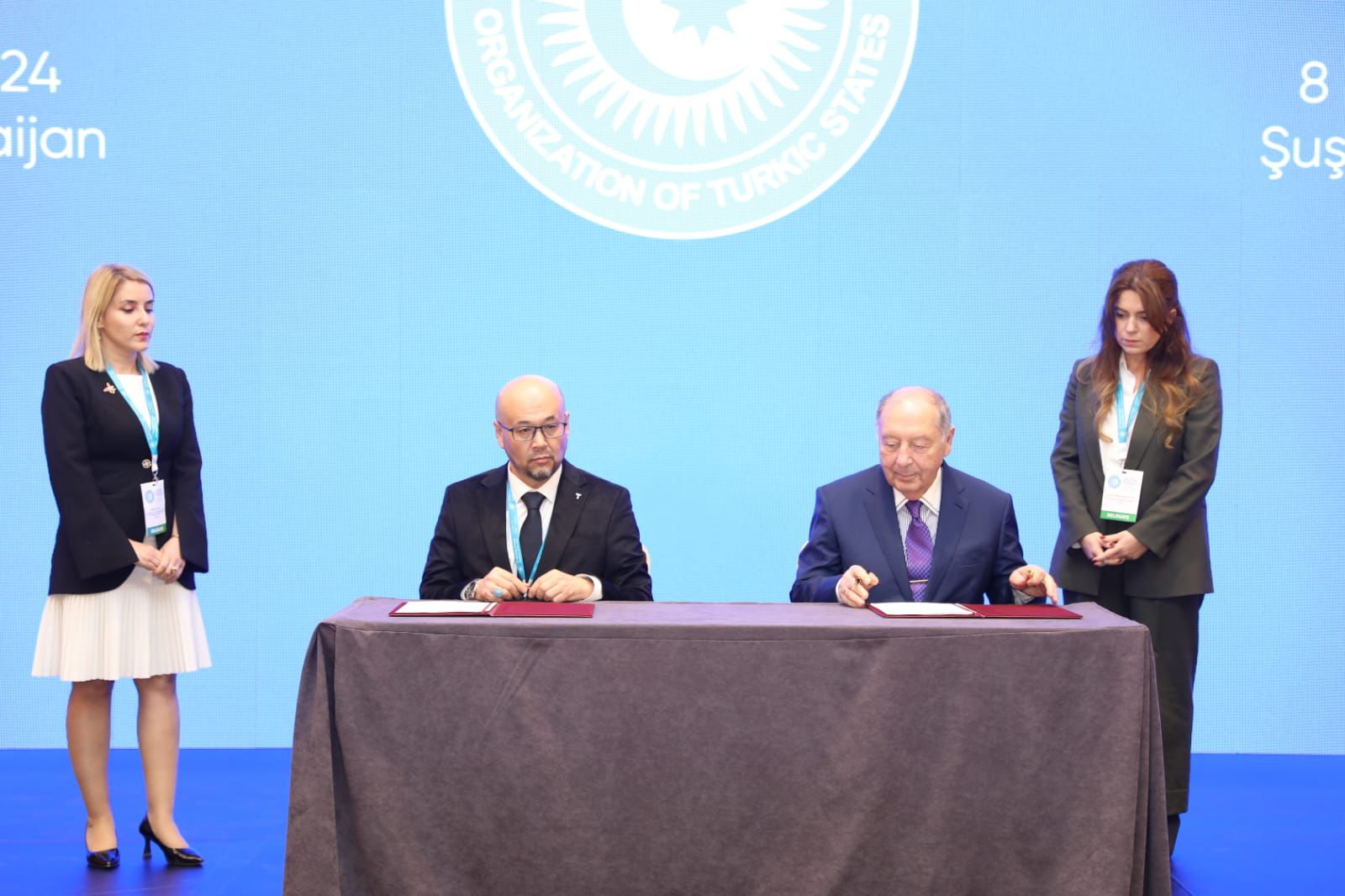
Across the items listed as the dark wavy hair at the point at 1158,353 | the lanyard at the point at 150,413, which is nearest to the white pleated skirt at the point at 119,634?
the lanyard at the point at 150,413

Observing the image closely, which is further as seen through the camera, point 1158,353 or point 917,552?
point 1158,353

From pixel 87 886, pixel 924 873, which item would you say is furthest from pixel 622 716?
pixel 87 886

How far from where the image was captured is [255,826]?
12.3 ft

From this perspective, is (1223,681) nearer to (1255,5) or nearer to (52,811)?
(1255,5)

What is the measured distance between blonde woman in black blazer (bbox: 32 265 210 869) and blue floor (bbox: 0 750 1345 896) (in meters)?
0.15

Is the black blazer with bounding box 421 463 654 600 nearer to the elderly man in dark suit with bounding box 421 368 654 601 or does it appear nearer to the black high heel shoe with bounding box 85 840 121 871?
the elderly man in dark suit with bounding box 421 368 654 601

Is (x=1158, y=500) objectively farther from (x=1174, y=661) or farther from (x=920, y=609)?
(x=920, y=609)

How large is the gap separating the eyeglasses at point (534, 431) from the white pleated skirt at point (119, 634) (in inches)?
44.0

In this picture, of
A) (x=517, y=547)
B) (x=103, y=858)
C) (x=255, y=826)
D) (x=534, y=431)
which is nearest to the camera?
(x=534, y=431)

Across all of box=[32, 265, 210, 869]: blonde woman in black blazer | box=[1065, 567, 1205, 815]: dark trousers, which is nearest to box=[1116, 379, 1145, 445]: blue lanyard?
box=[1065, 567, 1205, 815]: dark trousers

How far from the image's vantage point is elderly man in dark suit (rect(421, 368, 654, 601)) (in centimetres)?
306

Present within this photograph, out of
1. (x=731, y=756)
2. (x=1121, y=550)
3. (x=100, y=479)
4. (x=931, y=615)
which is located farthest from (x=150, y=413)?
(x=1121, y=550)

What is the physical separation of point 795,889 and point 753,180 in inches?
101

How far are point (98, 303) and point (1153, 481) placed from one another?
2812 mm
